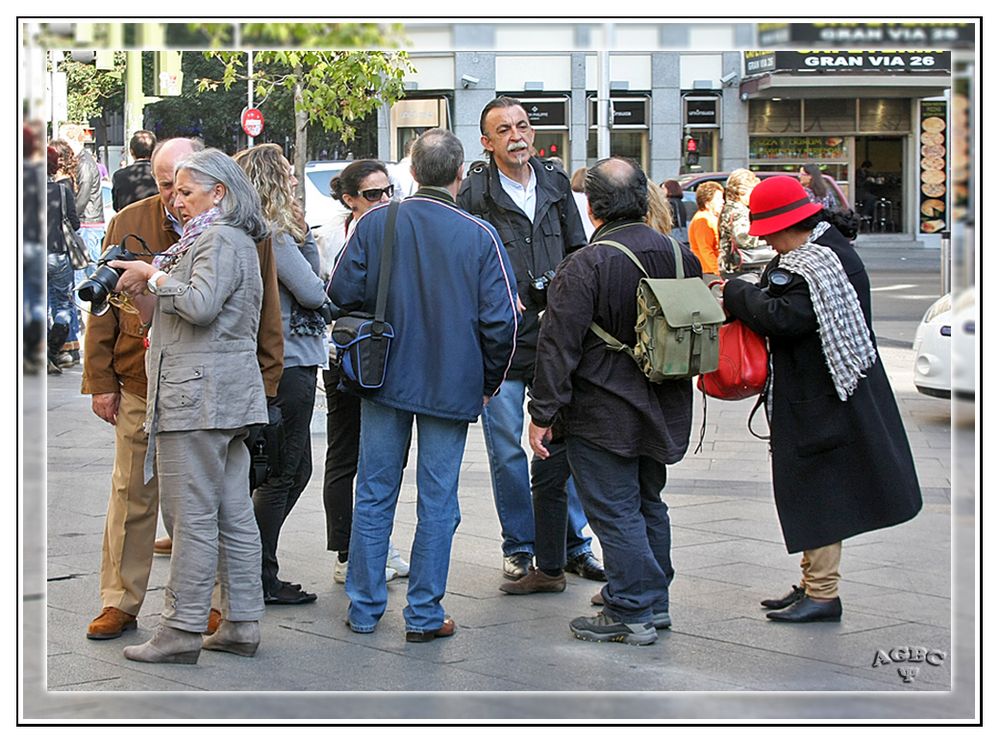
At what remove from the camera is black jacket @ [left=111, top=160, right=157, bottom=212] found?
794cm

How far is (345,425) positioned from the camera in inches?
251

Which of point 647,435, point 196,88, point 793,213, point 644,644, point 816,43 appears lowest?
point 644,644

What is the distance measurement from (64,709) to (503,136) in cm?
304

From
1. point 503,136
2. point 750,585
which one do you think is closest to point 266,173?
point 503,136

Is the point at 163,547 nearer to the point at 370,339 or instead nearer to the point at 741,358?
the point at 370,339

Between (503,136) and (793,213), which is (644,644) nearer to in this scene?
(793,213)

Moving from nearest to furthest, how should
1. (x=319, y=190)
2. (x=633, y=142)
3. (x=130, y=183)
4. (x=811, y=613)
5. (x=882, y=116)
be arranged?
(x=811, y=613) → (x=130, y=183) → (x=319, y=190) → (x=633, y=142) → (x=882, y=116)

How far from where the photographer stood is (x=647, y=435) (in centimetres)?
553

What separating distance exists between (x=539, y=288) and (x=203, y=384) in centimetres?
175

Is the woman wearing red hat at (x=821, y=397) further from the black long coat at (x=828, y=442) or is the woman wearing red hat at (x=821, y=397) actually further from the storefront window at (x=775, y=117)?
the storefront window at (x=775, y=117)

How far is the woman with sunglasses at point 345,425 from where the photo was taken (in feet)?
20.7

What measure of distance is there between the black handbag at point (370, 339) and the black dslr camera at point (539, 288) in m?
0.96

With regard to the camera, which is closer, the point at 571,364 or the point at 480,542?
the point at 571,364

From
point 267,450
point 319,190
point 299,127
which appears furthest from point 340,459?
point 319,190
